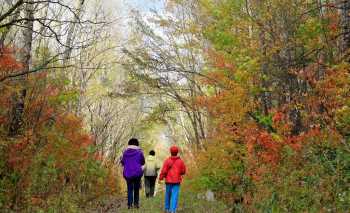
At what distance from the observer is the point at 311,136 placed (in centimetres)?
961

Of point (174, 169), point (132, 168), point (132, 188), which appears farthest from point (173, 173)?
point (132, 188)

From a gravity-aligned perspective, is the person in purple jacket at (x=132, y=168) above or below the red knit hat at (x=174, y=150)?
below

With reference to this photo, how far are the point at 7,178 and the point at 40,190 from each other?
0.92m

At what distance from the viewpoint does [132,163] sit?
507 inches

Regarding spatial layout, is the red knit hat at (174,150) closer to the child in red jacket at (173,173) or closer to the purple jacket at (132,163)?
the child in red jacket at (173,173)

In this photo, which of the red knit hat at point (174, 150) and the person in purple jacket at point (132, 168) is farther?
the person in purple jacket at point (132, 168)

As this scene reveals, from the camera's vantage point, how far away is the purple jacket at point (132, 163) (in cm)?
1280

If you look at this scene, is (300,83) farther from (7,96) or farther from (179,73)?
(179,73)

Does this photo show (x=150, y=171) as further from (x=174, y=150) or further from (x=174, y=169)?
→ (x=174, y=150)

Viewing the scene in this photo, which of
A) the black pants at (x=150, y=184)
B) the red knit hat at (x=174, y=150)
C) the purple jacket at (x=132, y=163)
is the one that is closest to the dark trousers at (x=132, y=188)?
the purple jacket at (x=132, y=163)

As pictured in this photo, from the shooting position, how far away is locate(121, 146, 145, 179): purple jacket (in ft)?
42.0

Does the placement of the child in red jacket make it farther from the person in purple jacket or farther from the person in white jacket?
the person in white jacket

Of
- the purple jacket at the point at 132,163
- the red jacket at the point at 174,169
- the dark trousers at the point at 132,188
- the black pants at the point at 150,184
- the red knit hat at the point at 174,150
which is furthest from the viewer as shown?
the black pants at the point at 150,184

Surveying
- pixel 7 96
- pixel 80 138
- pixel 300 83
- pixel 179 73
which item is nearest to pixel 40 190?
pixel 7 96
